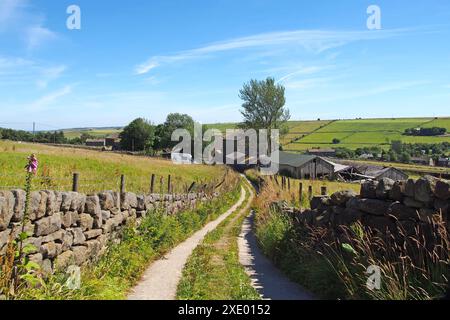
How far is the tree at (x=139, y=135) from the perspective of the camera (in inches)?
3533

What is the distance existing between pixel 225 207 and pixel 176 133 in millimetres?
65707

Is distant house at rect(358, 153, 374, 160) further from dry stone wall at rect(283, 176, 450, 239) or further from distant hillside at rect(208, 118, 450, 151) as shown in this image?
dry stone wall at rect(283, 176, 450, 239)

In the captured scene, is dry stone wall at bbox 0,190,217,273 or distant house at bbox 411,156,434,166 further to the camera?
distant house at bbox 411,156,434,166

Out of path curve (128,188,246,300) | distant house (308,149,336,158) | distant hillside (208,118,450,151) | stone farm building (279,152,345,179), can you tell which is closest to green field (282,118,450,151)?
distant hillside (208,118,450,151)

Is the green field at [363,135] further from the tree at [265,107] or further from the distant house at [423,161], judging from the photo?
the tree at [265,107]

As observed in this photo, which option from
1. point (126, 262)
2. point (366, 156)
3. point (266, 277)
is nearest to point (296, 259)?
point (266, 277)

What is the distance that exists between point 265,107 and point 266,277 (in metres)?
54.9

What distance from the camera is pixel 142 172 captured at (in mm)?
34281

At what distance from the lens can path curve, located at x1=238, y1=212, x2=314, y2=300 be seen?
27.6ft

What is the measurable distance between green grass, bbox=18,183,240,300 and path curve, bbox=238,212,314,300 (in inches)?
93.9

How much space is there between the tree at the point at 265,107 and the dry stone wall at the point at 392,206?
2111 inches

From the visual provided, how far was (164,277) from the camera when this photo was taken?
9531 millimetres

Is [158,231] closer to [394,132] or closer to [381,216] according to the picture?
[381,216]

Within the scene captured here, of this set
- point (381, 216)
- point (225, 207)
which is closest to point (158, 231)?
point (381, 216)
